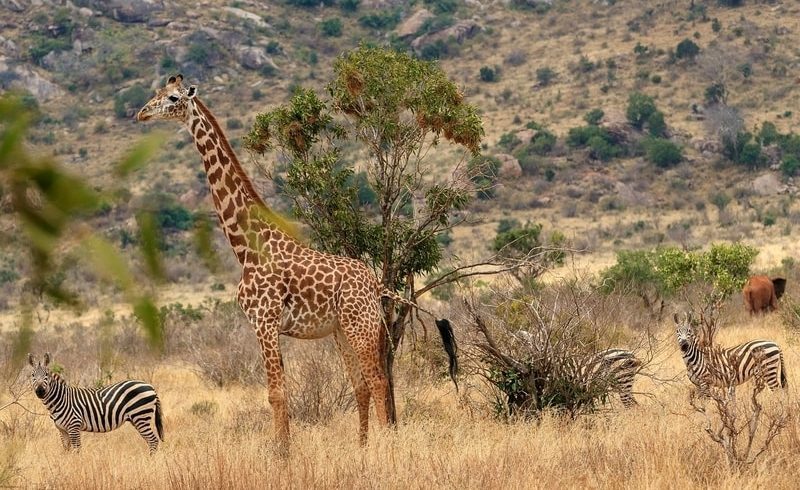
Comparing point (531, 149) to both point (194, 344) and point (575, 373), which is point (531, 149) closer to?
point (194, 344)

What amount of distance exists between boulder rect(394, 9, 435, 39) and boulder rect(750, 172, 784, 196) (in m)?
27.1

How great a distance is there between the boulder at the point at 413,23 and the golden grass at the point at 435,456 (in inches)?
2402

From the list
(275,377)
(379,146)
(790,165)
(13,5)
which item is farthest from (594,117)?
(275,377)

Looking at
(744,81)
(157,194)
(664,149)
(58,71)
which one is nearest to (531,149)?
(664,149)

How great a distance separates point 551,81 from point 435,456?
57939 millimetres

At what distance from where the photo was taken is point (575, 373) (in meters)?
10.6

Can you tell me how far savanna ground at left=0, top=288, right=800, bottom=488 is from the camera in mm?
7020

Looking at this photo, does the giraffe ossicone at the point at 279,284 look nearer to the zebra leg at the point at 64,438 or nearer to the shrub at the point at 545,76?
the zebra leg at the point at 64,438

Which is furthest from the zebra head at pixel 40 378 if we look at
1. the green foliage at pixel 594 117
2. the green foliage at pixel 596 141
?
the green foliage at pixel 594 117

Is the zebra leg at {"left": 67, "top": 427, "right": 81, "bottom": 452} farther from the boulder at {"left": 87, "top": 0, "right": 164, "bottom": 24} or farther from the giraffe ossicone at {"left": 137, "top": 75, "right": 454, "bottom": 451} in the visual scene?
the boulder at {"left": 87, "top": 0, "right": 164, "bottom": 24}

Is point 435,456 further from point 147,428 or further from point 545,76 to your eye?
point 545,76

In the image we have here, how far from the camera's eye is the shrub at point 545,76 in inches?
2520

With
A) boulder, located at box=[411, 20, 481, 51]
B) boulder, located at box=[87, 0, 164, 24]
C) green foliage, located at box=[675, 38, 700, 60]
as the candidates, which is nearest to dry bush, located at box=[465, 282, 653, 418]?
green foliage, located at box=[675, 38, 700, 60]

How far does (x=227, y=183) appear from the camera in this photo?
31.2ft
